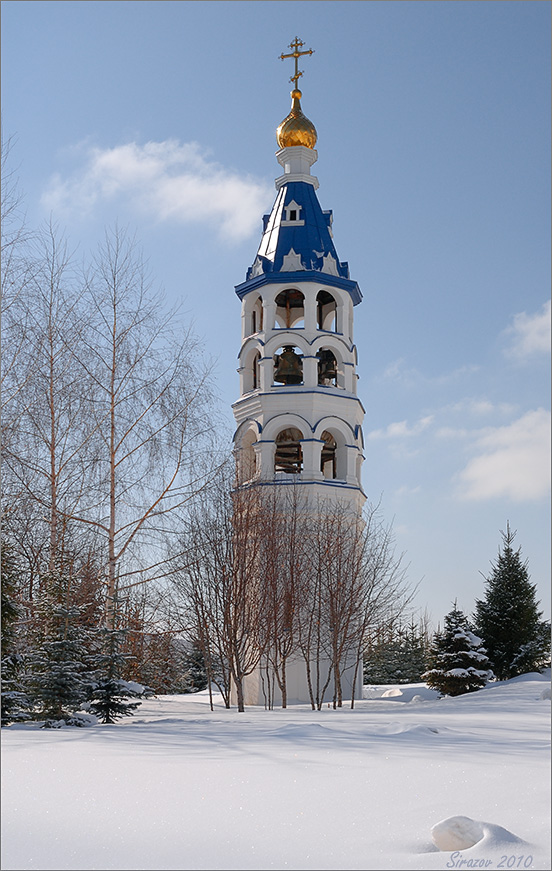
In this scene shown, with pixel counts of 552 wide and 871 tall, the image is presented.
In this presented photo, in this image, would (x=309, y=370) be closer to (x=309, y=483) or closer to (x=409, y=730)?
(x=309, y=483)

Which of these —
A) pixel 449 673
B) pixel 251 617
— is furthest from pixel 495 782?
pixel 449 673

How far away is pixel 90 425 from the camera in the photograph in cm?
1554

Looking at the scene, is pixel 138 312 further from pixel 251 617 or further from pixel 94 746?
pixel 94 746

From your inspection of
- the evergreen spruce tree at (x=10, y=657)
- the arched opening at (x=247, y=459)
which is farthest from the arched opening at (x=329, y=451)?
the evergreen spruce tree at (x=10, y=657)

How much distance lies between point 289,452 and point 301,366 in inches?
89.4

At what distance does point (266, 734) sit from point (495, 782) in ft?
10.9

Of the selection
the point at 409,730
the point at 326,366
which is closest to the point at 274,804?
the point at 409,730

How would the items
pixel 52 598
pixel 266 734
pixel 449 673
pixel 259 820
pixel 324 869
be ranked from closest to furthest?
pixel 324 869, pixel 259 820, pixel 266 734, pixel 52 598, pixel 449 673

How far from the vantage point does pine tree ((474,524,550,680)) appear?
22.6 meters

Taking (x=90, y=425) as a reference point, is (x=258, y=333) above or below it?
above

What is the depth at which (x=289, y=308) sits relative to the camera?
960 inches

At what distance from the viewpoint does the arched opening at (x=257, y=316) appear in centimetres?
2342

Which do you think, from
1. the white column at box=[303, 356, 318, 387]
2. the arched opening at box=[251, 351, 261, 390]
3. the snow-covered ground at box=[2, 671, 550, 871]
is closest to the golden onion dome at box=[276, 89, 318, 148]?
the arched opening at box=[251, 351, 261, 390]

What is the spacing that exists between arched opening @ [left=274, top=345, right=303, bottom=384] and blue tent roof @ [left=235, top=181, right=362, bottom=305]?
6.39 feet
